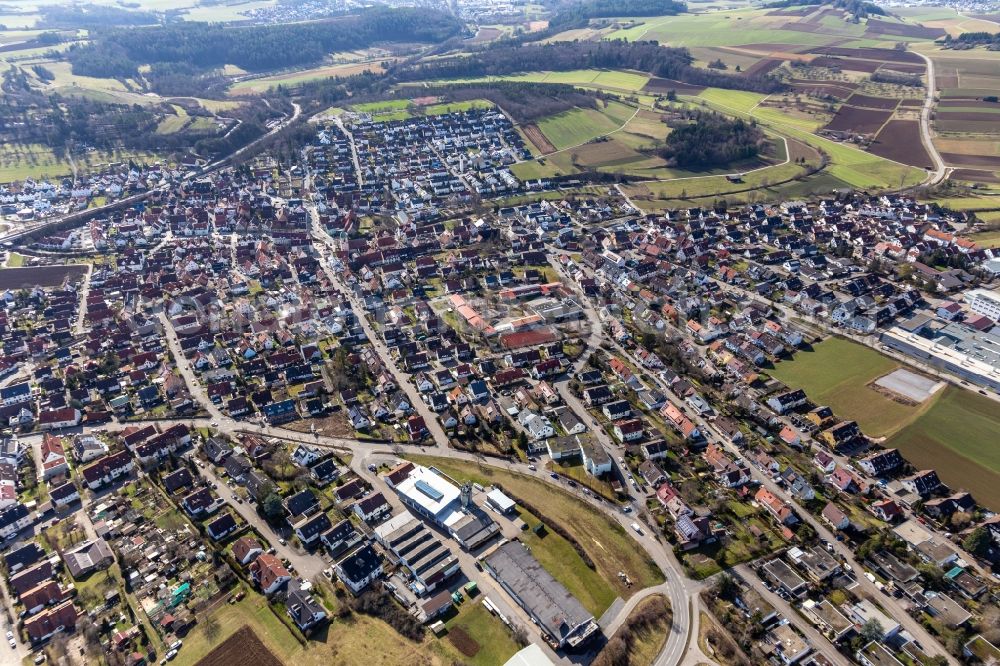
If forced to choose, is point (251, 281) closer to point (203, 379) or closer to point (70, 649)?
point (203, 379)

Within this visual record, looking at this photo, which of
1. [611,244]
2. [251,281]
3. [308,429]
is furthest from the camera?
[611,244]

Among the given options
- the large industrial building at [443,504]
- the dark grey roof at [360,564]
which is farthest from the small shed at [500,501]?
the dark grey roof at [360,564]

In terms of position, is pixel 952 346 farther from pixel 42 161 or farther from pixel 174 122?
pixel 174 122

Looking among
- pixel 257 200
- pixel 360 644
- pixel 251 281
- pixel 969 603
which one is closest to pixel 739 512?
pixel 969 603

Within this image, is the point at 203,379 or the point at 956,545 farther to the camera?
the point at 203,379

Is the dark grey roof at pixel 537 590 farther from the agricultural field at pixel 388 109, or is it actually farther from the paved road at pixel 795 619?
the agricultural field at pixel 388 109

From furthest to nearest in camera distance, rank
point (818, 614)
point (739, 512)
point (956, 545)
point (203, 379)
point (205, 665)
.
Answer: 1. point (203, 379)
2. point (739, 512)
3. point (956, 545)
4. point (818, 614)
5. point (205, 665)
